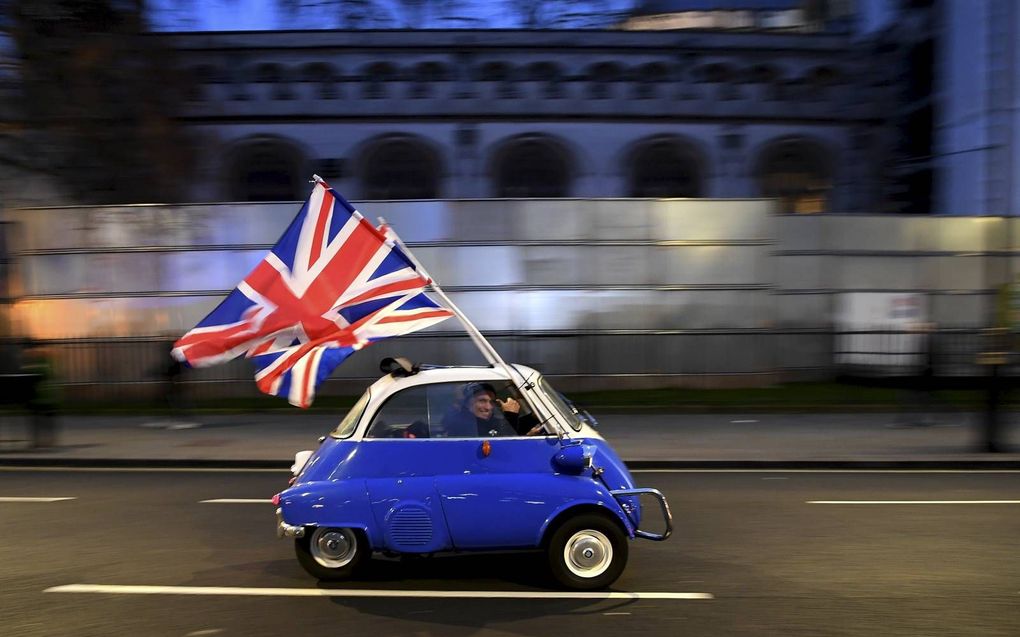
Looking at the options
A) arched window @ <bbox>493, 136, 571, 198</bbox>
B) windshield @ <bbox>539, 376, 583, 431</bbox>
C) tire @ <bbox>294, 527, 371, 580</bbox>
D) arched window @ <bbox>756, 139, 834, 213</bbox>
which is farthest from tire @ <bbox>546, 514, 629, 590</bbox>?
arched window @ <bbox>756, 139, 834, 213</bbox>

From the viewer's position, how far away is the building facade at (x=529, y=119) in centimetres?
3203

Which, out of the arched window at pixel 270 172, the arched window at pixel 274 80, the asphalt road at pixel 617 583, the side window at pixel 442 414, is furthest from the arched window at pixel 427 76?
the side window at pixel 442 414

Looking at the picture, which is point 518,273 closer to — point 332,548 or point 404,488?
point 332,548

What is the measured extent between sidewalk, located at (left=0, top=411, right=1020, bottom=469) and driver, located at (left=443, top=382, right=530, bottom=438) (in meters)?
5.53

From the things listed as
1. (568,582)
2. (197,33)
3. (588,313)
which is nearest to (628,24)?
(197,33)

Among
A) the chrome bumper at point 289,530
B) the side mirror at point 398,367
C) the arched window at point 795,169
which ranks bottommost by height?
the chrome bumper at point 289,530

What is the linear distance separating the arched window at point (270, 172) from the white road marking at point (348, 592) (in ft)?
90.1

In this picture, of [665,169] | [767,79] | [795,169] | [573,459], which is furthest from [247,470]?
[767,79]

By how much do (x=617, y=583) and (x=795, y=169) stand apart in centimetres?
3056

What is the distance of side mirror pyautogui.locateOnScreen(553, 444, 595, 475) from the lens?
5449 mm

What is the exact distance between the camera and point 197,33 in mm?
30484

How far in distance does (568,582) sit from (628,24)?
32.7m

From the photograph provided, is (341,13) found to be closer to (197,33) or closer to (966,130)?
(197,33)

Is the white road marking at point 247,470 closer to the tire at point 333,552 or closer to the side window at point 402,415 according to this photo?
the tire at point 333,552
